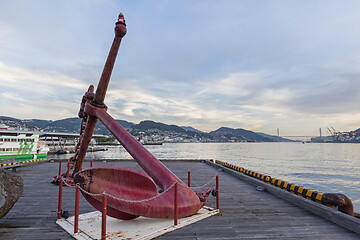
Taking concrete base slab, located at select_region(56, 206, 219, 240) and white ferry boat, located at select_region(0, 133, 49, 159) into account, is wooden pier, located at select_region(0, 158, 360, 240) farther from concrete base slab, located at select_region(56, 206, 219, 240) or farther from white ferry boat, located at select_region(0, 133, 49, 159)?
white ferry boat, located at select_region(0, 133, 49, 159)

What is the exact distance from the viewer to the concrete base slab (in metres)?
4.32

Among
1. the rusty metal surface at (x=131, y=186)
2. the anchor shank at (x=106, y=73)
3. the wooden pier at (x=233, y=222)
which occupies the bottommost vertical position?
the wooden pier at (x=233, y=222)

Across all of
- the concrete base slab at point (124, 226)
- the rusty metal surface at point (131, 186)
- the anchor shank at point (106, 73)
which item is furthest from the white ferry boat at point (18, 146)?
the rusty metal surface at point (131, 186)

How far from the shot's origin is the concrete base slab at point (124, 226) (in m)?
4.32

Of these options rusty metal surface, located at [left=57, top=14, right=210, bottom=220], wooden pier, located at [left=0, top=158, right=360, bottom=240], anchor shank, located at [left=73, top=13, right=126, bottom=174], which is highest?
anchor shank, located at [left=73, top=13, right=126, bottom=174]

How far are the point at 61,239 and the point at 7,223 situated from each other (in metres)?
1.87

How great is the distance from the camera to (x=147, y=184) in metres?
4.85

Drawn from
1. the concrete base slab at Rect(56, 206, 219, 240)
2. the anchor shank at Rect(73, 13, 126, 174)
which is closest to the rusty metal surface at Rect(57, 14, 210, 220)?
the anchor shank at Rect(73, 13, 126, 174)

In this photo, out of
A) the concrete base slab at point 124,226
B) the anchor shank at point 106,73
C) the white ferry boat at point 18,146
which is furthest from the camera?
the white ferry boat at point 18,146

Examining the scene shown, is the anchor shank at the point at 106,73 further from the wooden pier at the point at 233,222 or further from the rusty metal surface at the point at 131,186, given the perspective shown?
the wooden pier at the point at 233,222

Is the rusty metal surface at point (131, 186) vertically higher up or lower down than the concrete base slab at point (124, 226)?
higher up

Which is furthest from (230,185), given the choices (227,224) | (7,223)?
(7,223)

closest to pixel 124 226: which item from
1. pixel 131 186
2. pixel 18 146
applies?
pixel 131 186

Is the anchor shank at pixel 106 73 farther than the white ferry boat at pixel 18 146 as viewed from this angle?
No
